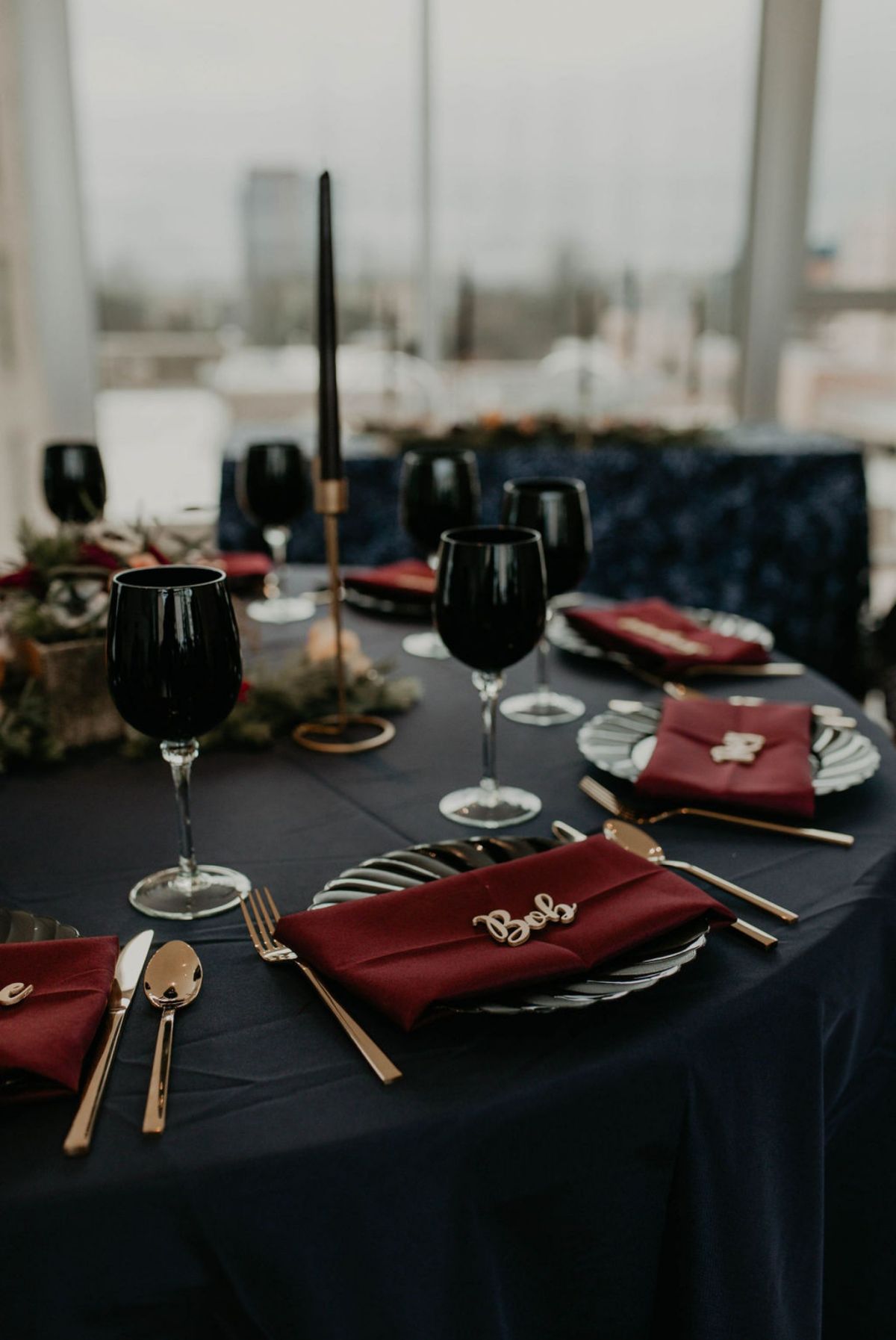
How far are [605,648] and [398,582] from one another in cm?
36

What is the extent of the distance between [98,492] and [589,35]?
3.08 metres

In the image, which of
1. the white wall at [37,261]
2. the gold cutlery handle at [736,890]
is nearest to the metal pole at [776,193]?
the white wall at [37,261]

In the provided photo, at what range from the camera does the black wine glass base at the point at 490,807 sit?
0.91 metres

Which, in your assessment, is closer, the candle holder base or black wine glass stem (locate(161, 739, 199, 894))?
black wine glass stem (locate(161, 739, 199, 894))

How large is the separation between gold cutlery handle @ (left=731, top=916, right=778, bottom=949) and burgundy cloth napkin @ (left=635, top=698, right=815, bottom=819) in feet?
0.59

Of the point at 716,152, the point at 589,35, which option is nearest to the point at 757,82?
the point at 716,152

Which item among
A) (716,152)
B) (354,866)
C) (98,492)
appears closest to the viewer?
(354,866)

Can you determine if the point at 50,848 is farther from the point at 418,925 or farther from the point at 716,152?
the point at 716,152

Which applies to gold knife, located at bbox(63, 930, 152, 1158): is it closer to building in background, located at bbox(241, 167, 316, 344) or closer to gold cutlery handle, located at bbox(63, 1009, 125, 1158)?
gold cutlery handle, located at bbox(63, 1009, 125, 1158)

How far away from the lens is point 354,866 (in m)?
0.82

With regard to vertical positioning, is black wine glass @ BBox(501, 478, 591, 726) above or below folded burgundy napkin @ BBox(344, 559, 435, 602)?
above

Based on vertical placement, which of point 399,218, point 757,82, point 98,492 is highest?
point 757,82

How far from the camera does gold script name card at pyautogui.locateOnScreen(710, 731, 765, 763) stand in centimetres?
97

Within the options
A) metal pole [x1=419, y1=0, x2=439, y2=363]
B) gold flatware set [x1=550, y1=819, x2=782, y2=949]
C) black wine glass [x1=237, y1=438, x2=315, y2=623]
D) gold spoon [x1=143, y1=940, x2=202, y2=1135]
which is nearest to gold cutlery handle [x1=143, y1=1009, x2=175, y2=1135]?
gold spoon [x1=143, y1=940, x2=202, y2=1135]
